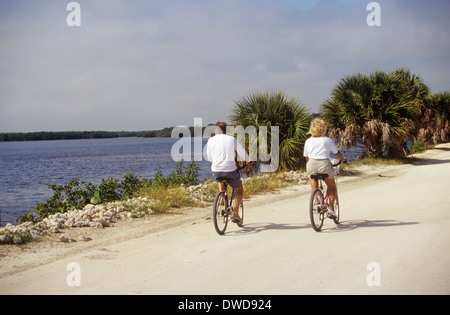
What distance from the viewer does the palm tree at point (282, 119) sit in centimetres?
1800

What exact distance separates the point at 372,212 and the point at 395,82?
15.3m

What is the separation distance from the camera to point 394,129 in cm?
2161

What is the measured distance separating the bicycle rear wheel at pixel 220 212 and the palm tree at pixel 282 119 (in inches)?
411

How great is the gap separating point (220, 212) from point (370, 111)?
16047 millimetres

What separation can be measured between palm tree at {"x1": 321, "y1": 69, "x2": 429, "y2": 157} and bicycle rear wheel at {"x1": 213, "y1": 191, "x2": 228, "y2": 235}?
50.7 feet

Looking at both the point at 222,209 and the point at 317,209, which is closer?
the point at 317,209

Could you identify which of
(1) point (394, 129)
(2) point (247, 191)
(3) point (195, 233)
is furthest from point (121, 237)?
(1) point (394, 129)

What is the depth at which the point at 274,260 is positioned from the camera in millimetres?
5809

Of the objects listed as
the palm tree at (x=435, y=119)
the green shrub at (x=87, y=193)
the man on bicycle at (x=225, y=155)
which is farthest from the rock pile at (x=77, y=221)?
the palm tree at (x=435, y=119)

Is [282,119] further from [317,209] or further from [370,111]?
[317,209]

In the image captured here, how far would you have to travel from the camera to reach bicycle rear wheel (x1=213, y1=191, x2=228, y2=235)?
7426 mm

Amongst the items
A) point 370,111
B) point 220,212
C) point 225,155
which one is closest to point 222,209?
point 220,212

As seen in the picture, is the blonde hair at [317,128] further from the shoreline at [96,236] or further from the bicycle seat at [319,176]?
the shoreline at [96,236]
